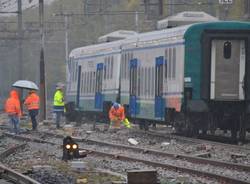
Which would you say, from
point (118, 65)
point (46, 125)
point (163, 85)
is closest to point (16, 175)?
point (163, 85)

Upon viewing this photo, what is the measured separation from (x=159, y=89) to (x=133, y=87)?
3142 millimetres

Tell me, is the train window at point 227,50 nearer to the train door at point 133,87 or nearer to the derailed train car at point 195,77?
the derailed train car at point 195,77

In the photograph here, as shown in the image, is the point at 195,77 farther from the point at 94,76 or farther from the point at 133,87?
the point at 94,76

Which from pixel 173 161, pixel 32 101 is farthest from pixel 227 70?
pixel 32 101

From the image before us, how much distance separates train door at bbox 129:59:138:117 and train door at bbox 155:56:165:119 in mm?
2420

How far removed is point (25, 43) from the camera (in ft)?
254

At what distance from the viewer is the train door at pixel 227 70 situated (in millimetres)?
21547

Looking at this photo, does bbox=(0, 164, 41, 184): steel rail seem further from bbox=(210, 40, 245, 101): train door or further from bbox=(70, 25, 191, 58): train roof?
bbox=(70, 25, 191, 58): train roof

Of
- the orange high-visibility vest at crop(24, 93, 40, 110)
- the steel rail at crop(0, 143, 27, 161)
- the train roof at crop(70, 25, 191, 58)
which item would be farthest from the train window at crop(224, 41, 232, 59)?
the orange high-visibility vest at crop(24, 93, 40, 110)

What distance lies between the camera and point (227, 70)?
21594 millimetres

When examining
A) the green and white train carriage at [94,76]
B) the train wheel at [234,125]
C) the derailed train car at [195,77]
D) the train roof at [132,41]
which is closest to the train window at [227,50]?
the derailed train car at [195,77]

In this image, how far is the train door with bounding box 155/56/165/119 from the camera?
24016 millimetres

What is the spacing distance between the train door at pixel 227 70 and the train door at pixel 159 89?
8.62ft

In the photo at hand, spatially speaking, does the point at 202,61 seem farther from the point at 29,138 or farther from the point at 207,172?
the point at 207,172
